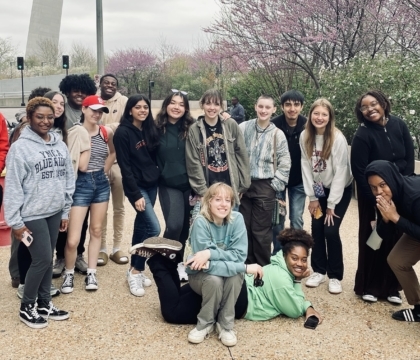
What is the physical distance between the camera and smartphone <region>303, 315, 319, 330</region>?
386cm

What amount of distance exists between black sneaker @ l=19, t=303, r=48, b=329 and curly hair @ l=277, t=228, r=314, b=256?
1.99 metres

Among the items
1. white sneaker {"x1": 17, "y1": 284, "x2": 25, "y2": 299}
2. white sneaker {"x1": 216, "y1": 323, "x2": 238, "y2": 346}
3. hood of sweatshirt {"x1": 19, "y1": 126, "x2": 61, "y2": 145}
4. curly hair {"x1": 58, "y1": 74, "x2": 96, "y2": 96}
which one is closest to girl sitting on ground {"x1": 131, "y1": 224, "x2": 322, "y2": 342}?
white sneaker {"x1": 216, "y1": 323, "x2": 238, "y2": 346}

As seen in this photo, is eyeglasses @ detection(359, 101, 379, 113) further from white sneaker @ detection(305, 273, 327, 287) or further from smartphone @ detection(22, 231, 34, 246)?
smartphone @ detection(22, 231, 34, 246)

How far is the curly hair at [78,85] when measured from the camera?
4992 mm

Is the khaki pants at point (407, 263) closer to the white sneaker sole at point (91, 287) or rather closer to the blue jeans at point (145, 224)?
the blue jeans at point (145, 224)

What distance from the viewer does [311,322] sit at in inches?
153

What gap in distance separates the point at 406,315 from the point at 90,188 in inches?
112

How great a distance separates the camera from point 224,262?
367cm

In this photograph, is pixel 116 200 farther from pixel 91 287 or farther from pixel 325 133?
pixel 325 133

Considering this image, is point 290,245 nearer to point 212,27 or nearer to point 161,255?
point 161,255

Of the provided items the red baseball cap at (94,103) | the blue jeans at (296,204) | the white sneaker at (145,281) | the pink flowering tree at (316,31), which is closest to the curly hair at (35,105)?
the red baseball cap at (94,103)

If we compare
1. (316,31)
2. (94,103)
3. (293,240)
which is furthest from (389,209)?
(316,31)

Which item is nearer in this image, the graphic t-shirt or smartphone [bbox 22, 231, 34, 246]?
smartphone [bbox 22, 231, 34, 246]

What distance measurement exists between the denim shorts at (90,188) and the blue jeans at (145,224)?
35 cm
